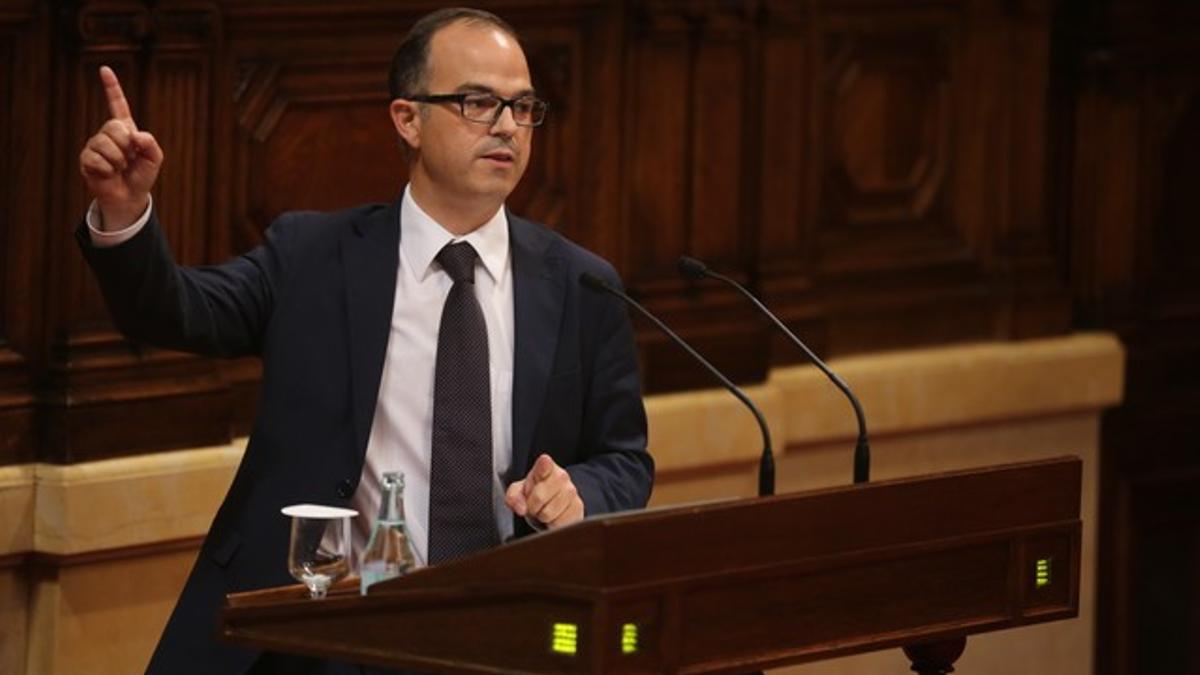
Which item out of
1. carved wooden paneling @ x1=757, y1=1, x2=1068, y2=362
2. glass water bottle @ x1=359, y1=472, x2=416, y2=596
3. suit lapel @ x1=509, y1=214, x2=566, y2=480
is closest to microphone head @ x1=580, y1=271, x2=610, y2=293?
suit lapel @ x1=509, y1=214, x2=566, y2=480

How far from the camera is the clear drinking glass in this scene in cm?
383

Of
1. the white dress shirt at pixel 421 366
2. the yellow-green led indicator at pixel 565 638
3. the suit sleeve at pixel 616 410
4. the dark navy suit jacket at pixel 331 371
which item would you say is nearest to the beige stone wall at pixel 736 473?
the dark navy suit jacket at pixel 331 371

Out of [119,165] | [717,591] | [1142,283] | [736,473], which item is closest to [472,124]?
[119,165]

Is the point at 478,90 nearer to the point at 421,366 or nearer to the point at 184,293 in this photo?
the point at 421,366

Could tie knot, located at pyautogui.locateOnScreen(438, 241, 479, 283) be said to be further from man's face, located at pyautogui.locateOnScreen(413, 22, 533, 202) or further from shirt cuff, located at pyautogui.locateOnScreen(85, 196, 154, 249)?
shirt cuff, located at pyautogui.locateOnScreen(85, 196, 154, 249)

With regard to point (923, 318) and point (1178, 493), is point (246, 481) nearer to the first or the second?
point (923, 318)

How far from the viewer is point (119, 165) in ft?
12.6

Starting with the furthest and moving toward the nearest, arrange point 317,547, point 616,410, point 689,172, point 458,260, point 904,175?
point 904,175 < point 689,172 < point 616,410 < point 458,260 < point 317,547

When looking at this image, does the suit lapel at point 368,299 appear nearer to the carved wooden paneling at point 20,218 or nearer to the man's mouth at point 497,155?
the man's mouth at point 497,155

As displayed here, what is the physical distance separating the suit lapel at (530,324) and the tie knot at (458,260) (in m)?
0.09

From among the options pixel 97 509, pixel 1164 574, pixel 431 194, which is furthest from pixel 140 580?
pixel 1164 574

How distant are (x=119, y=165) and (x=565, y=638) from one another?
3.14 ft

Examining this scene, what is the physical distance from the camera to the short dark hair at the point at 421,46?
4.29 metres

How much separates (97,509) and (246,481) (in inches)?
44.5
